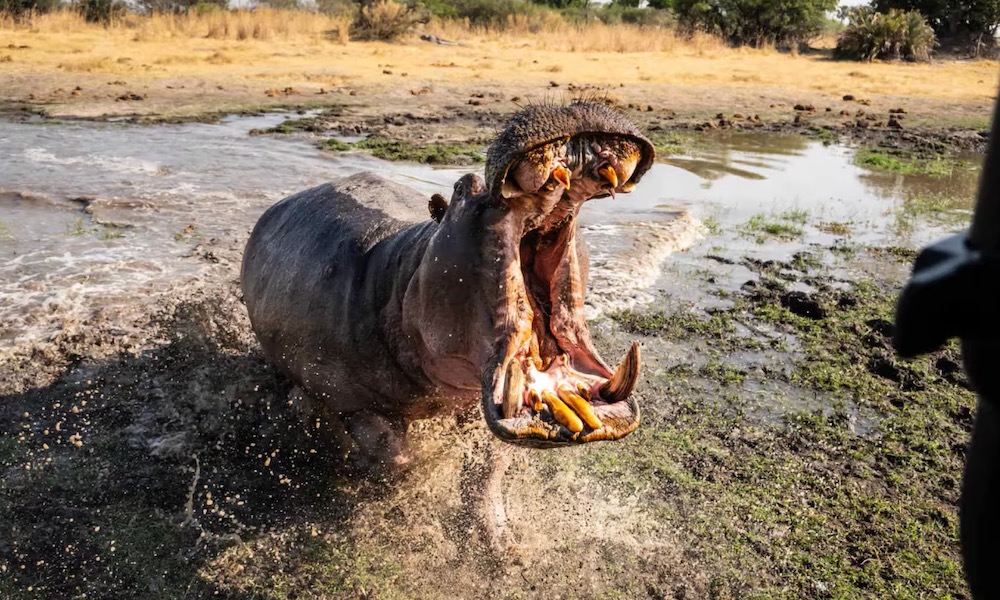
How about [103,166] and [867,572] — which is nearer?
[867,572]

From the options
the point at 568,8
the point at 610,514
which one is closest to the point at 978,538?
the point at 610,514

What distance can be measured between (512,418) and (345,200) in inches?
81.8

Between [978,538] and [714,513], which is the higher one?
[978,538]

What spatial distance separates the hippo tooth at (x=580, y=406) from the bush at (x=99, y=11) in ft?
97.9

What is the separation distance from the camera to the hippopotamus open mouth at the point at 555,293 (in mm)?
2533

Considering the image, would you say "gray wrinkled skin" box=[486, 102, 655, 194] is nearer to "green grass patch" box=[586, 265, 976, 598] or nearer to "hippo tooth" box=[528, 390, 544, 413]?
"hippo tooth" box=[528, 390, 544, 413]

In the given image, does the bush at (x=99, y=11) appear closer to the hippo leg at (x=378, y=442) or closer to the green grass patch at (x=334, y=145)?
the green grass patch at (x=334, y=145)

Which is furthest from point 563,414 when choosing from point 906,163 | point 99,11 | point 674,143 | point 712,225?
point 99,11

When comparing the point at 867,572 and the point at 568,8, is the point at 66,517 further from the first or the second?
the point at 568,8

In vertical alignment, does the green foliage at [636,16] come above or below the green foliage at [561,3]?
below

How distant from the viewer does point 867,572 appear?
370cm

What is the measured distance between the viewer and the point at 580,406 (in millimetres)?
2639

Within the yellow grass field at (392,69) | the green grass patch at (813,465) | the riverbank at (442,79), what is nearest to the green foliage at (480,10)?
the yellow grass field at (392,69)

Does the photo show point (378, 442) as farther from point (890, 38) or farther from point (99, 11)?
point (99, 11)
